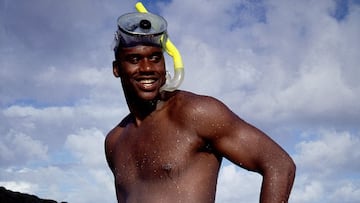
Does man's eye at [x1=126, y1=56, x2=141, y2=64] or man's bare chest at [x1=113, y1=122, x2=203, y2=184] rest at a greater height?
man's eye at [x1=126, y1=56, x2=141, y2=64]

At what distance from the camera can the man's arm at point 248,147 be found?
4242mm

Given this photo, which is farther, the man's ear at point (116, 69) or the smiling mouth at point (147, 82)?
the man's ear at point (116, 69)

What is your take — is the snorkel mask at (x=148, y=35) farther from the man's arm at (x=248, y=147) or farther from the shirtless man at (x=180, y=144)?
the man's arm at (x=248, y=147)

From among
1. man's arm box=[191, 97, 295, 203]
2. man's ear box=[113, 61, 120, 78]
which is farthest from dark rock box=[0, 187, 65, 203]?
man's arm box=[191, 97, 295, 203]

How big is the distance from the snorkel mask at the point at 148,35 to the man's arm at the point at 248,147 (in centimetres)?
36

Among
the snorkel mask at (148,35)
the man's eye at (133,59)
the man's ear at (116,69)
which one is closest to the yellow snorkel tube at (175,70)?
the snorkel mask at (148,35)

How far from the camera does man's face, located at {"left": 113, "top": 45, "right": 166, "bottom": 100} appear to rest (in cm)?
455

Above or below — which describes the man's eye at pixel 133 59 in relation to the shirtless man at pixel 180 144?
above

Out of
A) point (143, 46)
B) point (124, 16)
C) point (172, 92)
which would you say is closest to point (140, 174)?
point (172, 92)

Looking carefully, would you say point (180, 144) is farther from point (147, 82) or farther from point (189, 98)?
point (147, 82)

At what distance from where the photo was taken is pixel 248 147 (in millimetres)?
4355

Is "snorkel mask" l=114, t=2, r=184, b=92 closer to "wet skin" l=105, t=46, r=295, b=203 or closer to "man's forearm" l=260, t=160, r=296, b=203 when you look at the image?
"wet skin" l=105, t=46, r=295, b=203

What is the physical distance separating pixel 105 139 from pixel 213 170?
4.29 feet

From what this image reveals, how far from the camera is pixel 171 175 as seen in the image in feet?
14.8
